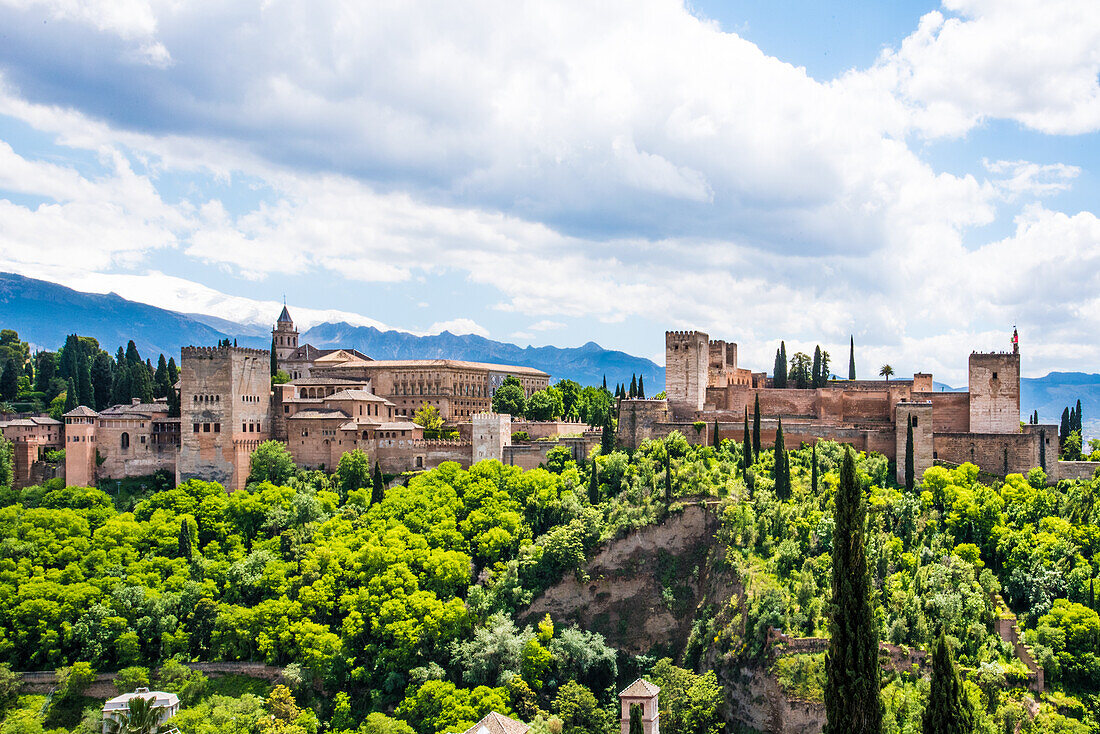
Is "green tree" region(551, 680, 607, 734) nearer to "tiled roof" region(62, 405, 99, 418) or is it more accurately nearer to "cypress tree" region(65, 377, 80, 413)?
"tiled roof" region(62, 405, 99, 418)

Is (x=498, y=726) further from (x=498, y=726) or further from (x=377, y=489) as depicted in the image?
(x=377, y=489)

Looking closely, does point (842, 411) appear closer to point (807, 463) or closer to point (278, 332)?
point (807, 463)

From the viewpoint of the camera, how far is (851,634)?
991 inches

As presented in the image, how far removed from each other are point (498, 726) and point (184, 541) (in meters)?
25.8

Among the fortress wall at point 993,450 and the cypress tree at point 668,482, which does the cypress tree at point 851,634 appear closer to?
the cypress tree at point 668,482

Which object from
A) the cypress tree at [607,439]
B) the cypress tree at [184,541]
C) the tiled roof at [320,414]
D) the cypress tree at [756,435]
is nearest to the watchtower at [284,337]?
the tiled roof at [320,414]

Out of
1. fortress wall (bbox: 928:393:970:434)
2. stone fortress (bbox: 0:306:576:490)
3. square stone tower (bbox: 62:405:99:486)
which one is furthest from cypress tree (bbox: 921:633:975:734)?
square stone tower (bbox: 62:405:99:486)

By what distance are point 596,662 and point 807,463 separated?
690 inches

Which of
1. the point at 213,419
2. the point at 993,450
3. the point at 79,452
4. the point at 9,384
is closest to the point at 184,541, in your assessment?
the point at 213,419

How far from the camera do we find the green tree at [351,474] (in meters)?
62.8

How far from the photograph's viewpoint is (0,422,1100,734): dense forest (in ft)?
140

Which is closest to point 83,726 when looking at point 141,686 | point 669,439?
point 141,686

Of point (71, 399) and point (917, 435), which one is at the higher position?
point (71, 399)

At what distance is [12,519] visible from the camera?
56875mm
